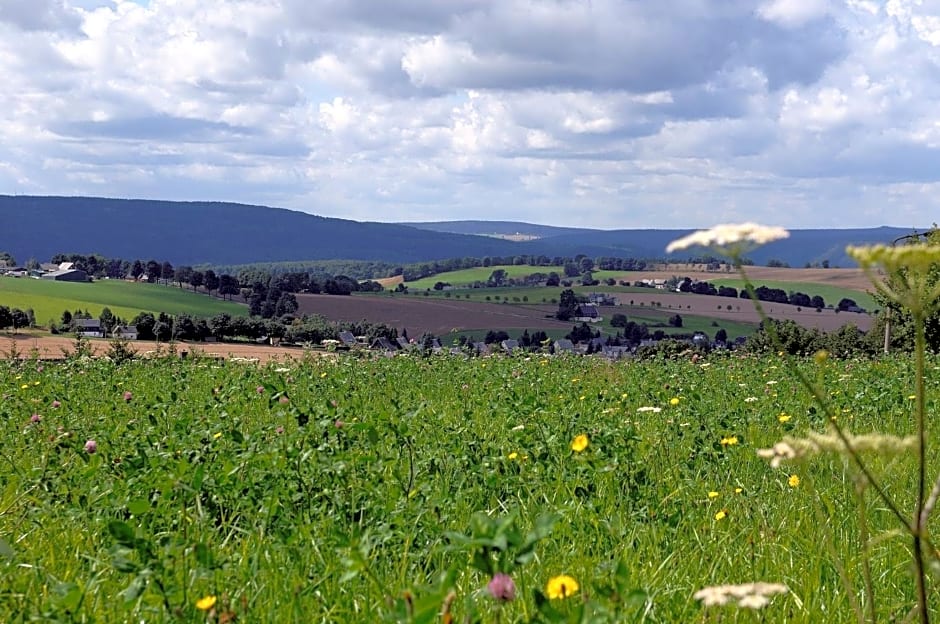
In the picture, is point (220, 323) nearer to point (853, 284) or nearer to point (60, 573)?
point (60, 573)

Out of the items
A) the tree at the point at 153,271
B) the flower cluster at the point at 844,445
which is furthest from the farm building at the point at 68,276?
the flower cluster at the point at 844,445

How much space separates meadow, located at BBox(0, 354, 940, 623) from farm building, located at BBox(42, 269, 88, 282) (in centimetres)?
7458

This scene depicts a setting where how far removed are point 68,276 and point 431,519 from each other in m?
81.4

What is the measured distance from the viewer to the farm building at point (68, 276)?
249 feet

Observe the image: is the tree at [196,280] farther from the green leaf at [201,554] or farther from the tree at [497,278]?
the green leaf at [201,554]

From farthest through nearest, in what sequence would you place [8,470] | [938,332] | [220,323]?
[938,332] < [220,323] < [8,470]

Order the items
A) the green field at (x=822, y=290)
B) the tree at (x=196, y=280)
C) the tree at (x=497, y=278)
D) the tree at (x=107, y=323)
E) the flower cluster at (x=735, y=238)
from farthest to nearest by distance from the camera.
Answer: the tree at (x=497, y=278) < the tree at (x=196, y=280) < the green field at (x=822, y=290) < the tree at (x=107, y=323) < the flower cluster at (x=735, y=238)

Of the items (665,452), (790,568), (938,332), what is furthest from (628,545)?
(938,332)

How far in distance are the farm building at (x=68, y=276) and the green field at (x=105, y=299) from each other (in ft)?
6.66

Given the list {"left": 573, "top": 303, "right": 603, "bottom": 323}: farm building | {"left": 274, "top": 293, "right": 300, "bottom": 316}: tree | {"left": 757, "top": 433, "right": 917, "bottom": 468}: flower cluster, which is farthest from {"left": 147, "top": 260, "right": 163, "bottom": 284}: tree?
{"left": 757, "top": 433, "right": 917, "bottom": 468}: flower cluster

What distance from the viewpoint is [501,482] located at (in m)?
4.80

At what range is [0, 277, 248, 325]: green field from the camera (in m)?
55.7

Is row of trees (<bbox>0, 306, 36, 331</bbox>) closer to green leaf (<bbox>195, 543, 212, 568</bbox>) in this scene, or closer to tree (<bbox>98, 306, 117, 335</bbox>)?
tree (<bbox>98, 306, 117, 335</bbox>)

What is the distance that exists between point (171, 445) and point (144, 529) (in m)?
1.03
